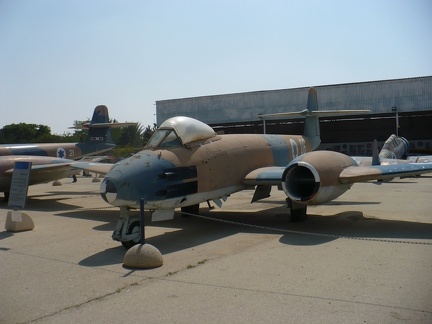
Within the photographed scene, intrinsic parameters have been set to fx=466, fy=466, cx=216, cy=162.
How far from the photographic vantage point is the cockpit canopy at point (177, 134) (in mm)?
9742

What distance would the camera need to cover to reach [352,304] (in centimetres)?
491

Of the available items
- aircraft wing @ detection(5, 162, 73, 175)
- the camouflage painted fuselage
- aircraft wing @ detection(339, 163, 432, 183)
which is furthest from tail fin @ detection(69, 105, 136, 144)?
aircraft wing @ detection(339, 163, 432, 183)

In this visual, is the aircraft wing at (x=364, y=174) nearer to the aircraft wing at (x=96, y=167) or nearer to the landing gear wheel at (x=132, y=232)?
the landing gear wheel at (x=132, y=232)

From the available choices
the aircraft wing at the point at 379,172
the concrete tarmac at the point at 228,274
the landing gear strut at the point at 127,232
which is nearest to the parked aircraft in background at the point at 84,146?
the concrete tarmac at the point at 228,274

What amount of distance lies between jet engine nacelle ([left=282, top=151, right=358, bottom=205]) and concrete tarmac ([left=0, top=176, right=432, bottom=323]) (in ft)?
2.48

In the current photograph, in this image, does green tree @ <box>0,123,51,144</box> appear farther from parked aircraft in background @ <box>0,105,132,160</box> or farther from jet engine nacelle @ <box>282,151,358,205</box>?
jet engine nacelle @ <box>282,151,358,205</box>

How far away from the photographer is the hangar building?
35312mm

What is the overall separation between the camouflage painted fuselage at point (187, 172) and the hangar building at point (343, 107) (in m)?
22.1

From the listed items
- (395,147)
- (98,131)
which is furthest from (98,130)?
(395,147)

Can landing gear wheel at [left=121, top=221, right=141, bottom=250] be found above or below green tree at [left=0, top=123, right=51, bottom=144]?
below

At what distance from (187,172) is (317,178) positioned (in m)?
2.62

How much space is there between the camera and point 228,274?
20.7 feet

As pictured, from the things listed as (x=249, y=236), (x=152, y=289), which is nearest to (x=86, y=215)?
(x=249, y=236)

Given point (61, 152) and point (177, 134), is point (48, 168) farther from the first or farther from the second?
point (177, 134)
